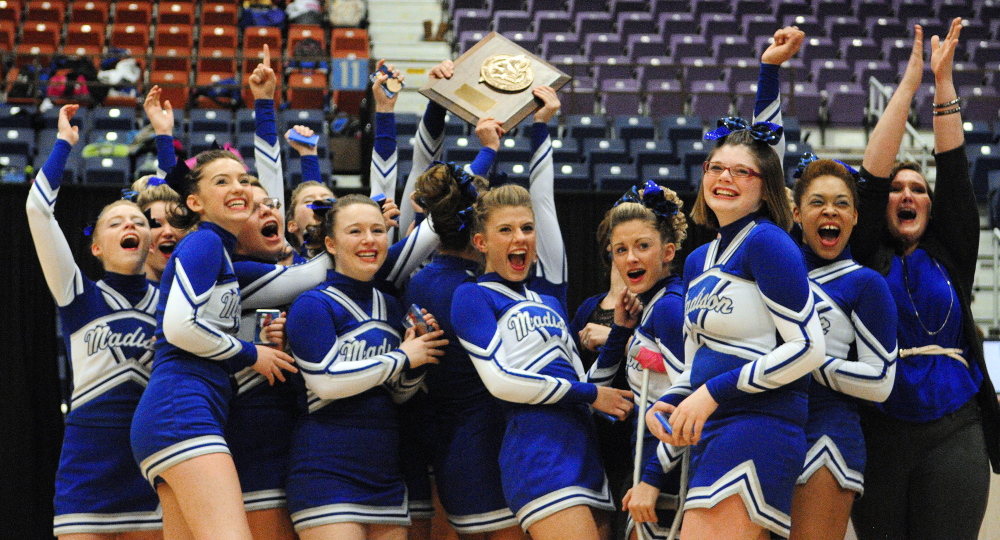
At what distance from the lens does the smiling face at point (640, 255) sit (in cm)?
292

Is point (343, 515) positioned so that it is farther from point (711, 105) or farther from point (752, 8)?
point (752, 8)

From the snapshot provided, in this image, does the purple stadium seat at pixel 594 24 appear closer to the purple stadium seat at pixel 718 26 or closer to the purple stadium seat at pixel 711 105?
the purple stadium seat at pixel 718 26

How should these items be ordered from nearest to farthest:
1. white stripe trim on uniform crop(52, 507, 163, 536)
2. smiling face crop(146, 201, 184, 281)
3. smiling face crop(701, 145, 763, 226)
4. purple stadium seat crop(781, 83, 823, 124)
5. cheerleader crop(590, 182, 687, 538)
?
1. smiling face crop(701, 145, 763, 226)
2. cheerleader crop(590, 182, 687, 538)
3. white stripe trim on uniform crop(52, 507, 163, 536)
4. smiling face crop(146, 201, 184, 281)
5. purple stadium seat crop(781, 83, 823, 124)

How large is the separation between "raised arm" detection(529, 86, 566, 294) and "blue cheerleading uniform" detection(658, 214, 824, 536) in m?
0.87

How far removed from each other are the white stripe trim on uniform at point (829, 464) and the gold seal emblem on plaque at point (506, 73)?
5.29 ft

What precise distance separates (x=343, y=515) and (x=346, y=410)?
30 cm

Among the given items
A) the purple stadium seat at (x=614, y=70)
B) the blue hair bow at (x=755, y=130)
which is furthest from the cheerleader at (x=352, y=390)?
the purple stadium seat at (x=614, y=70)

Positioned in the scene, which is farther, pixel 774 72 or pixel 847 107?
pixel 847 107

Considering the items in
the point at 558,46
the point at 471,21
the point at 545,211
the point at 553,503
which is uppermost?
the point at 471,21

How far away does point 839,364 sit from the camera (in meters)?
2.59

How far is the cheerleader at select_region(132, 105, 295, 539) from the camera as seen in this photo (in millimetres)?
2684

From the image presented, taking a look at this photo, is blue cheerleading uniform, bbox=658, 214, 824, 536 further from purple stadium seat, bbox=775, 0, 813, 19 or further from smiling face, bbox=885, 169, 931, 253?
purple stadium seat, bbox=775, 0, 813, 19

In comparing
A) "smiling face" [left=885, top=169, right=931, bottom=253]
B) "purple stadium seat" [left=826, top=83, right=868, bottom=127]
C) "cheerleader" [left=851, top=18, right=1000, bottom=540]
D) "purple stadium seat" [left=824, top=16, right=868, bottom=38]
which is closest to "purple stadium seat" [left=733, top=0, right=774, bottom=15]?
"purple stadium seat" [left=824, top=16, right=868, bottom=38]

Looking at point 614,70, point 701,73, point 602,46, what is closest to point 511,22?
point 602,46
